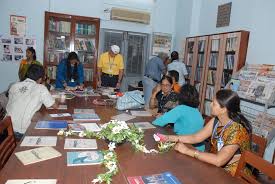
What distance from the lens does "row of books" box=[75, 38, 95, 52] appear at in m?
5.98

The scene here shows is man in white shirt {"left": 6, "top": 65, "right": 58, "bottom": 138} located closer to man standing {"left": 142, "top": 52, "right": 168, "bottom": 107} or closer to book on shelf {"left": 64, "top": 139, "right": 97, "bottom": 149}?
book on shelf {"left": 64, "top": 139, "right": 97, "bottom": 149}

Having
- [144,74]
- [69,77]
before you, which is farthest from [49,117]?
[144,74]

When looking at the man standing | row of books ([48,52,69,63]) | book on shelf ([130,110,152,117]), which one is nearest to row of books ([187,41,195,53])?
the man standing

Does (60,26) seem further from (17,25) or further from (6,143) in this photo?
(6,143)

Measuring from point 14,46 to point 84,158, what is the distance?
4977 millimetres

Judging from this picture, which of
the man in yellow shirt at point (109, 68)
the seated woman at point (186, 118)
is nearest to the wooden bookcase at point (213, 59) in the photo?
the man in yellow shirt at point (109, 68)

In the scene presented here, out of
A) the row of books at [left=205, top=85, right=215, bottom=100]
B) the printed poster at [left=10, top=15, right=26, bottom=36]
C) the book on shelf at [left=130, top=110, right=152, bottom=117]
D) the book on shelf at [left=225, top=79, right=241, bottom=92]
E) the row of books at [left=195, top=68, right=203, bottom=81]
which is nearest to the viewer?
the book on shelf at [left=130, top=110, right=152, bottom=117]

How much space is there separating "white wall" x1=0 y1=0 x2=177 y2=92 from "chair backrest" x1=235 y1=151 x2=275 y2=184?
16.8 ft

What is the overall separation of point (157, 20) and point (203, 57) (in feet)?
6.24

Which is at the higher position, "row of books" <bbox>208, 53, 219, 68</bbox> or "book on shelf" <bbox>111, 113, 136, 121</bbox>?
"row of books" <bbox>208, 53, 219, 68</bbox>

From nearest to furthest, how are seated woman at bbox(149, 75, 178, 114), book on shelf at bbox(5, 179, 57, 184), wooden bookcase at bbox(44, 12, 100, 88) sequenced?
book on shelf at bbox(5, 179, 57, 184) → seated woman at bbox(149, 75, 178, 114) → wooden bookcase at bbox(44, 12, 100, 88)

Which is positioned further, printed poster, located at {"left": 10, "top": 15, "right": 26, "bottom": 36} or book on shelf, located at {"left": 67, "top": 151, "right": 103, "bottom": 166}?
printed poster, located at {"left": 10, "top": 15, "right": 26, "bottom": 36}

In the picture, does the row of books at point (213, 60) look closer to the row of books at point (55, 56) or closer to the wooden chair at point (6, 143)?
the row of books at point (55, 56)

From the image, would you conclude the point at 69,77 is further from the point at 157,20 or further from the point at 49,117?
the point at 157,20
